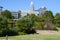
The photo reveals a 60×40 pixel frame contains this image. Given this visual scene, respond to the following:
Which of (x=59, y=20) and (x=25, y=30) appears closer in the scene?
(x=25, y=30)

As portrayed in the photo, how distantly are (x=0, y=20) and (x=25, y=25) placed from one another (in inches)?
287

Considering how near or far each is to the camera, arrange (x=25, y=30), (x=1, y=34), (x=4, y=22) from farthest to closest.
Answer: (x=25, y=30) < (x=4, y=22) < (x=1, y=34)

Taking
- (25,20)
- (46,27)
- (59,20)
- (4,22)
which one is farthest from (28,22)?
(59,20)

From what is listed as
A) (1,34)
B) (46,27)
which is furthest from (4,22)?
(46,27)

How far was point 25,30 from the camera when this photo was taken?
142 ft

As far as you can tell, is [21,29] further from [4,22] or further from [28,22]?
[4,22]

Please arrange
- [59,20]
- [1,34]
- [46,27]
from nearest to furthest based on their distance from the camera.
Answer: [1,34]
[46,27]
[59,20]

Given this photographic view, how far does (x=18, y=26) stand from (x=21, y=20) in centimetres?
152

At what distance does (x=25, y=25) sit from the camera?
43500 mm

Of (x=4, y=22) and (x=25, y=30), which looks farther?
(x=25, y=30)

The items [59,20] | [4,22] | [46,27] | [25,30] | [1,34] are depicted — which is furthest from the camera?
[59,20]

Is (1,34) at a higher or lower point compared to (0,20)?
lower

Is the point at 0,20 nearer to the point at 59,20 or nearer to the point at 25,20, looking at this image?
the point at 25,20

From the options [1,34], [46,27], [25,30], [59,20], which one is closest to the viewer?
[1,34]
